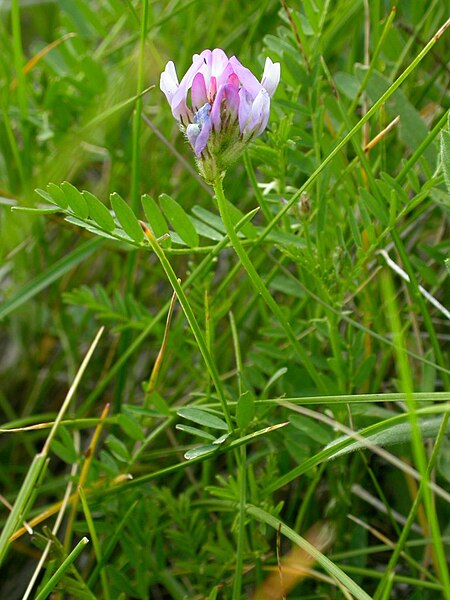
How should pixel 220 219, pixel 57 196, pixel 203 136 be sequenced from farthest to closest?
pixel 220 219, pixel 57 196, pixel 203 136

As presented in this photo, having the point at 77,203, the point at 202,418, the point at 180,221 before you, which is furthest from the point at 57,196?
the point at 202,418

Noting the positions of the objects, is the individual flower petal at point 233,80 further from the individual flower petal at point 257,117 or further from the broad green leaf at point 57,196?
the broad green leaf at point 57,196

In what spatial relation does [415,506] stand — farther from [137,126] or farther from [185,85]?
[137,126]

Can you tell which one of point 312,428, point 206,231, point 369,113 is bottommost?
point 312,428

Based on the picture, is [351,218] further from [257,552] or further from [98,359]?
[98,359]

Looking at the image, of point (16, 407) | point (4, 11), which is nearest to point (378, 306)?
point (16, 407)

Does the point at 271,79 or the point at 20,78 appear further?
the point at 20,78
